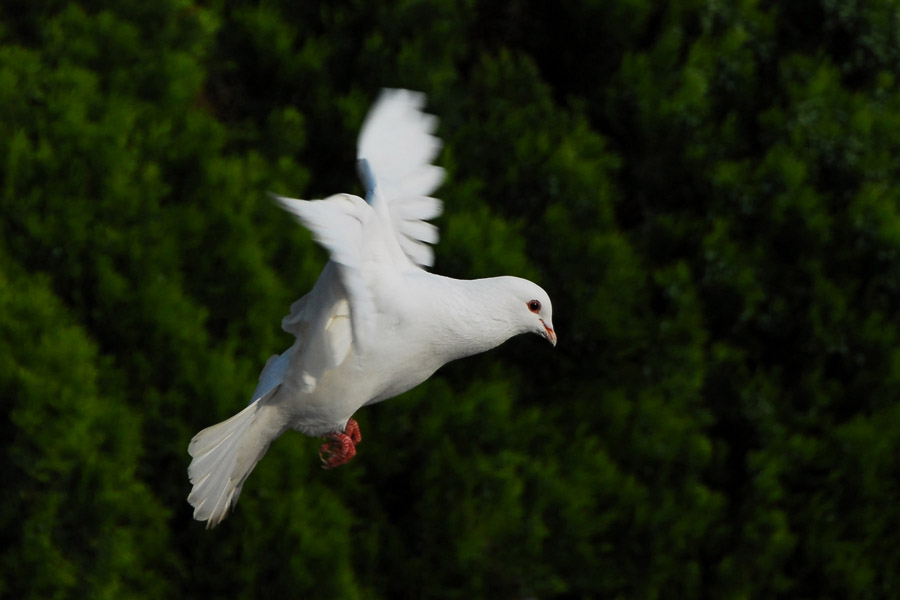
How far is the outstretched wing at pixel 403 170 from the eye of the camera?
15.8 feet

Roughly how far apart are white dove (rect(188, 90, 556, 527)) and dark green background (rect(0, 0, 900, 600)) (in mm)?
2927

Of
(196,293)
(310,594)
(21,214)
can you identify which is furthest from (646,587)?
(21,214)

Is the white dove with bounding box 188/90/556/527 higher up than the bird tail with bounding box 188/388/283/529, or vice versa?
the white dove with bounding box 188/90/556/527

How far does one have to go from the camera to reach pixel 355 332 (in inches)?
156

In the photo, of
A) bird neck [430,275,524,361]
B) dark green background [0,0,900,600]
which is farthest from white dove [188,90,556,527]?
dark green background [0,0,900,600]

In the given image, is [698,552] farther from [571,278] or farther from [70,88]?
[70,88]

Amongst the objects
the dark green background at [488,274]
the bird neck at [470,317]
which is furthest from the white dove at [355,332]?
the dark green background at [488,274]

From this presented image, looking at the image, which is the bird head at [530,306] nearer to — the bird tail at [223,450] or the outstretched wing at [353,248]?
the outstretched wing at [353,248]

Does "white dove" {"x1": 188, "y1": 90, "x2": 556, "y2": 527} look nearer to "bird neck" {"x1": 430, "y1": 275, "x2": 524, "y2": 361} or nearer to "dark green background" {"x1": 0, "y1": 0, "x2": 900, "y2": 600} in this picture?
"bird neck" {"x1": 430, "y1": 275, "x2": 524, "y2": 361}

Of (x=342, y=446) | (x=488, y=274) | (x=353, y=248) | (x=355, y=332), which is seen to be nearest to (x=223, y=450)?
(x=342, y=446)

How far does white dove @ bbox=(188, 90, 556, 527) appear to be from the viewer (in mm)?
4008

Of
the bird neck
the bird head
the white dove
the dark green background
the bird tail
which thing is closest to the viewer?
the white dove

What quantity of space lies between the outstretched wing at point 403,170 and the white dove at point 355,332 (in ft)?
0.10

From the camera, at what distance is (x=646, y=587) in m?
9.64
